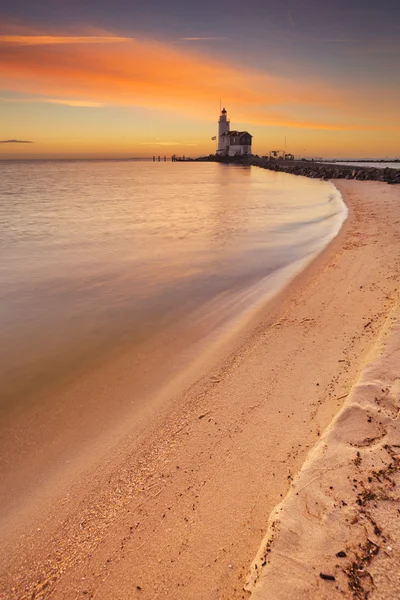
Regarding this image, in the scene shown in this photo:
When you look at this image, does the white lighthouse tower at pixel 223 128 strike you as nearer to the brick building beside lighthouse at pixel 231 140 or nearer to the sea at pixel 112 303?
the brick building beside lighthouse at pixel 231 140

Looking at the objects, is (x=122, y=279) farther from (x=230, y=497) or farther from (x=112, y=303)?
(x=230, y=497)

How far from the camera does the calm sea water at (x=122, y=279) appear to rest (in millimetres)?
6445

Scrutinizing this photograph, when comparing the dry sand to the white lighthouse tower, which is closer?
the dry sand

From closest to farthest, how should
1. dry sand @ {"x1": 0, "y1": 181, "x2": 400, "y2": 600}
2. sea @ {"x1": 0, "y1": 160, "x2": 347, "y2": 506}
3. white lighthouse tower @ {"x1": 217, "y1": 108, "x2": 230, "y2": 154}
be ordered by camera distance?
dry sand @ {"x1": 0, "y1": 181, "x2": 400, "y2": 600}, sea @ {"x1": 0, "y1": 160, "x2": 347, "y2": 506}, white lighthouse tower @ {"x1": 217, "y1": 108, "x2": 230, "y2": 154}

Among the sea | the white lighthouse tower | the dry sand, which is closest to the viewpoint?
the dry sand

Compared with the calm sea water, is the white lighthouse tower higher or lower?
higher

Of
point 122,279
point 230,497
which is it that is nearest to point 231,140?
point 122,279

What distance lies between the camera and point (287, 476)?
3314 mm

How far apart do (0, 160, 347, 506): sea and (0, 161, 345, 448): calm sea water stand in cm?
4

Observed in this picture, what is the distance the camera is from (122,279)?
10.8 m

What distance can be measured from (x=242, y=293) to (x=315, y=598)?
7.33 meters

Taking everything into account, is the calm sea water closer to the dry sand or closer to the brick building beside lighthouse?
the dry sand

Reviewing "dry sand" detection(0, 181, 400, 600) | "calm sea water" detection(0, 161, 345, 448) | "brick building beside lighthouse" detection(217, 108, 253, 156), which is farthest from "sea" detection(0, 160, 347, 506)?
"brick building beside lighthouse" detection(217, 108, 253, 156)

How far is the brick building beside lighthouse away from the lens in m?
135
